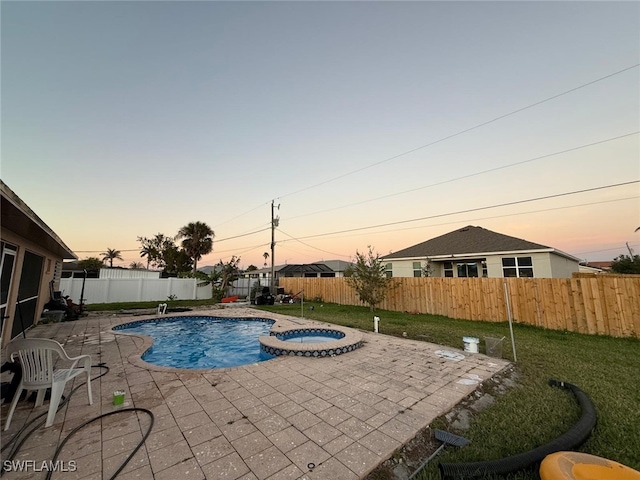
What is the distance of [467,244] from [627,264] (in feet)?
75.7

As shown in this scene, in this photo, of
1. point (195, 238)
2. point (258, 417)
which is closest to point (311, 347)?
point (258, 417)

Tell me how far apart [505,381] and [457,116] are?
9.90 m

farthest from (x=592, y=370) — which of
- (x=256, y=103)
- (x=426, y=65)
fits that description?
(x=256, y=103)

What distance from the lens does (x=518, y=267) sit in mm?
15062

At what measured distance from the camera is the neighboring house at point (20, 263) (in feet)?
14.8

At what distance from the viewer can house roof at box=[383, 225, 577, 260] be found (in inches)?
603

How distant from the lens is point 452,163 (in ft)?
40.4

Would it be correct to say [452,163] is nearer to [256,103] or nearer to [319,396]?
[256,103]

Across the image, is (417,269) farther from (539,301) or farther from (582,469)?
(582,469)

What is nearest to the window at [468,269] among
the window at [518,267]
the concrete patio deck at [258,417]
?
the window at [518,267]

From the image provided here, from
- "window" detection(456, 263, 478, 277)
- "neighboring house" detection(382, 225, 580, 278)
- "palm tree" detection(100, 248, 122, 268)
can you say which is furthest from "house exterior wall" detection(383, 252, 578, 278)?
"palm tree" detection(100, 248, 122, 268)

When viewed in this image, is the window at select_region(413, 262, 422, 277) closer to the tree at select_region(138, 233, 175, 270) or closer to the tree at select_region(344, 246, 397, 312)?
the tree at select_region(344, 246, 397, 312)

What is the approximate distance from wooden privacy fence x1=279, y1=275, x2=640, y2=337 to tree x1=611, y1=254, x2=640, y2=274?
2523cm

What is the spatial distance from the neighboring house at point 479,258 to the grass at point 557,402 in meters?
7.68
